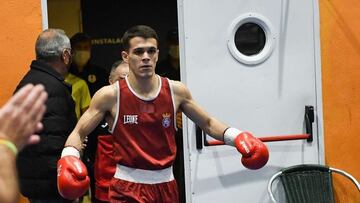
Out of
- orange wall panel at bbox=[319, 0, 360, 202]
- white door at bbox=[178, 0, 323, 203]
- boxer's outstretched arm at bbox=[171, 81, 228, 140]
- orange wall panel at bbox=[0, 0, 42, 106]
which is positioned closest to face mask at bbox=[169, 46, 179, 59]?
white door at bbox=[178, 0, 323, 203]

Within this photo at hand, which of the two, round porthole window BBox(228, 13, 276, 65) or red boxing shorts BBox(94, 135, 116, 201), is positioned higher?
round porthole window BBox(228, 13, 276, 65)

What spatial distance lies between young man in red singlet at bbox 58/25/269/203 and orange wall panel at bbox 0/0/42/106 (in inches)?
35.5

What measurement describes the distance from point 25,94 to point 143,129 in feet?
6.58

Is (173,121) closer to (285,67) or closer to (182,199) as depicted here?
(285,67)

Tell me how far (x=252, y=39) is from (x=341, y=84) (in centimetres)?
78

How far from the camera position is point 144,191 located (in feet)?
13.5

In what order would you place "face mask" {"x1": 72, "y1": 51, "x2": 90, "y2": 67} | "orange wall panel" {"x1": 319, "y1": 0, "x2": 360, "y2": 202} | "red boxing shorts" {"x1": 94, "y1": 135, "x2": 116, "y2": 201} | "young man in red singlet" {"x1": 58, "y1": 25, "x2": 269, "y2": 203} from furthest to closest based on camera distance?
"face mask" {"x1": 72, "y1": 51, "x2": 90, "y2": 67}
"orange wall panel" {"x1": 319, "y1": 0, "x2": 360, "y2": 202}
"red boxing shorts" {"x1": 94, "y1": 135, "x2": 116, "y2": 201}
"young man in red singlet" {"x1": 58, "y1": 25, "x2": 269, "y2": 203}

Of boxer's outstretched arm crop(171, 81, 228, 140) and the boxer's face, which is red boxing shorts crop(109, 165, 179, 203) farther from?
the boxer's face

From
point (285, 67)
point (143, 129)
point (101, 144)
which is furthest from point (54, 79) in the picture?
point (285, 67)

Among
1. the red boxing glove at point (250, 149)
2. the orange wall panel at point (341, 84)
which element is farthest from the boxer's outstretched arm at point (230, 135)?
the orange wall panel at point (341, 84)

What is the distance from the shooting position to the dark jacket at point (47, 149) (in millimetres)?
4199

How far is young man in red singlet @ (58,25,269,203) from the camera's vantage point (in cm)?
410

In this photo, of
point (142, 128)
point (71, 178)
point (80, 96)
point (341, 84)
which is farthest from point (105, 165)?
point (341, 84)

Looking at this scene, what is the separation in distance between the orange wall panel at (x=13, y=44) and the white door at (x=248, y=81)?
3.66 ft
